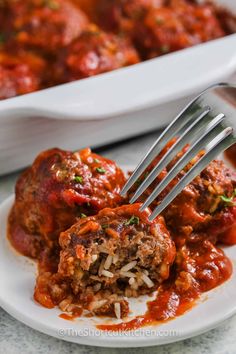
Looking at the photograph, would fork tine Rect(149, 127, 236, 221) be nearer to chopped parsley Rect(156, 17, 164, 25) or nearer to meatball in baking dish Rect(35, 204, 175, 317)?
meatball in baking dish Rect(35, 204, 175, 317)

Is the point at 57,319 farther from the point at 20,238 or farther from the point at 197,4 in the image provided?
the point at 197,4

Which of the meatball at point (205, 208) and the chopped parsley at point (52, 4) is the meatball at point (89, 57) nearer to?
the chopped parsley at point (52, 4)

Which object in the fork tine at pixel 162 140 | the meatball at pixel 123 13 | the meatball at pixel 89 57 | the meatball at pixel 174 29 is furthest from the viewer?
the meatball at pixel 123 13

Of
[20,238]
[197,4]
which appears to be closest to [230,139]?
[20,238]

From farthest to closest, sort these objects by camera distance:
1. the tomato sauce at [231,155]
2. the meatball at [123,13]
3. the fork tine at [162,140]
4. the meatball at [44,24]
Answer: the meatball at [123,13] < the meatball at [44,24] < the tomato sauce at [231,155] < the fork tine at [162,140]

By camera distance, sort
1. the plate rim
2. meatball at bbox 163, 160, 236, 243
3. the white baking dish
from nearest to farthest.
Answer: the plate rim, meatball at bbox 163, 160, 236, 243, the white baking dish

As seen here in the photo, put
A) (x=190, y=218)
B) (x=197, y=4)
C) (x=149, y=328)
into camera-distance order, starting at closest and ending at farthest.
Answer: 1. (x=149, y=328)
2. (x=190, y=218)
3. (x=197, y=4)

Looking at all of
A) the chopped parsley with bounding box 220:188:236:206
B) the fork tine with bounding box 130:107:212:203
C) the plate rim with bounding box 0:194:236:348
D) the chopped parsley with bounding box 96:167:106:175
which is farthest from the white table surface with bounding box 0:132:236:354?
the chopped parsley with bounding box 96:167:106:175

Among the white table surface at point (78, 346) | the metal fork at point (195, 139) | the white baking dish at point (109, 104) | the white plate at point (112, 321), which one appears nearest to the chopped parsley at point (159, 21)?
the white baking dish at point (109, 104)
